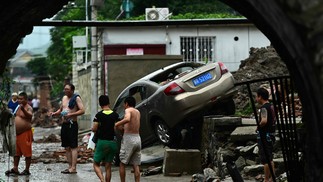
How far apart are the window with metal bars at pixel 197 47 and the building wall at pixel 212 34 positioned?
0.21 meters

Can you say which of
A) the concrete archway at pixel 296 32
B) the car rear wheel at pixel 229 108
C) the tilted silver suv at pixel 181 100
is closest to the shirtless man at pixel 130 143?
the tilted silver suv at pixel 181 100

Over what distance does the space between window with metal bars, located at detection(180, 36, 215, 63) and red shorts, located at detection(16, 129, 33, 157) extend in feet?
67.9

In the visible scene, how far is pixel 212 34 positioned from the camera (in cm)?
3788

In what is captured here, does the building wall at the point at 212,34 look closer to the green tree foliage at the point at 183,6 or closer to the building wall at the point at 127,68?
the building wall at the point at 127,68

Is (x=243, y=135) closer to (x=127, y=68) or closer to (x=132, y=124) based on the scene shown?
(x=132, y=124)

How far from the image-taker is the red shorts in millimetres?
17312

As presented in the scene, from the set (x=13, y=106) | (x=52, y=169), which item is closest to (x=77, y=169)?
(x=52, y=169)

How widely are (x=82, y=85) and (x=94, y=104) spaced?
16.3 m

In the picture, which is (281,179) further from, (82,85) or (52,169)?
(82,85)

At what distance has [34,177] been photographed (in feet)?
57.1

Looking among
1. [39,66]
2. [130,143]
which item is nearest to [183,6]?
[39,66]

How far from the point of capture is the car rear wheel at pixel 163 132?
753 inches

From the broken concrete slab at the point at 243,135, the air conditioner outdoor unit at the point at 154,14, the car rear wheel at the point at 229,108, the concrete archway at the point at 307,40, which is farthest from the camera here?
the air conditioner outdoor unit at the point at 154,14

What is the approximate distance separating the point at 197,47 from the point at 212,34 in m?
0.83
